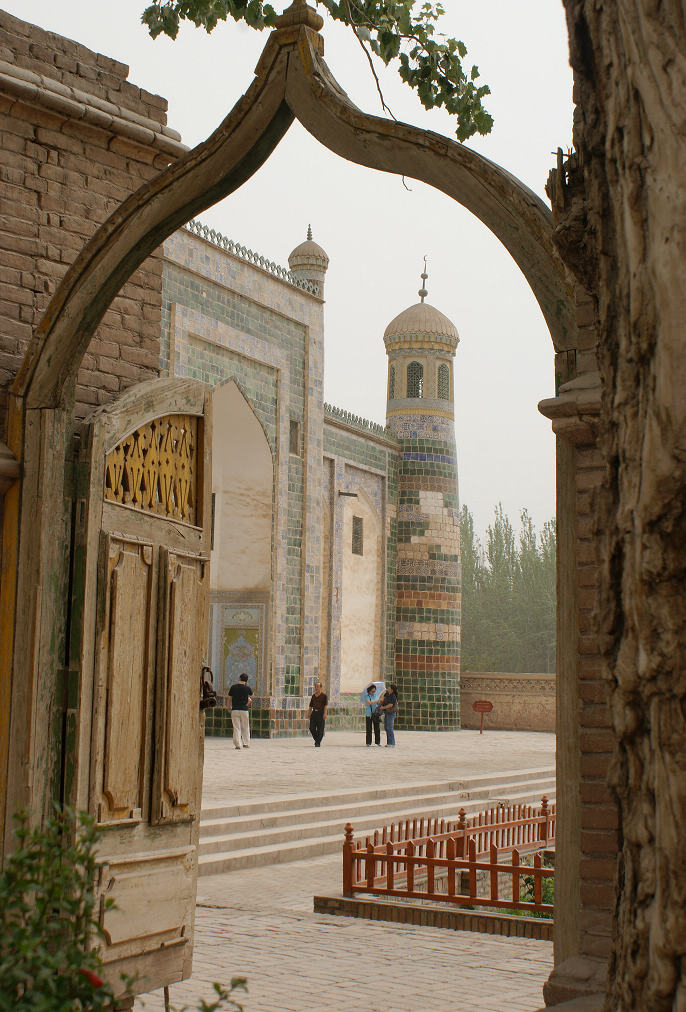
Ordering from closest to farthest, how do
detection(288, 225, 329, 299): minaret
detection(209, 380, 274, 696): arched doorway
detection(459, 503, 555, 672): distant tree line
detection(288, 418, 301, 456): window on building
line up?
detection(209, 380, 274, 696): arched doorway < detection(288, 418, 301, 456): window on building < detection(288, 225, 329, 299): minaret < detection(459, 503, 555, 672): distant tree line

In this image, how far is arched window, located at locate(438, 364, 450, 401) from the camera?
88.2ft

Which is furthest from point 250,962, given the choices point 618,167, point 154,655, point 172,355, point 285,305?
point 285,305

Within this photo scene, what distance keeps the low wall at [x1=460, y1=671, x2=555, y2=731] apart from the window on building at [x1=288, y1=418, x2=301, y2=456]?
10.5 meters

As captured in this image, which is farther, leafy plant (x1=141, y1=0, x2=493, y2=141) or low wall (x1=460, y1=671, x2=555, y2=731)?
low wall (x1=460, y1=671, x2=555, y2=731)

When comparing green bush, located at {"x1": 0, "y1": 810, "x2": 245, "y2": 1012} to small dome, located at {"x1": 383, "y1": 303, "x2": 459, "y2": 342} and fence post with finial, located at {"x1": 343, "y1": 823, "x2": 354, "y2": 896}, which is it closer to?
fence post with finial, located at {"x1": 343, "y1": 823, "x2": 354, "y2": 896}

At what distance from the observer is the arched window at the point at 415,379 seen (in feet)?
87.8

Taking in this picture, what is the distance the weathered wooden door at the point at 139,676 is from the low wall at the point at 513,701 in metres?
24.7

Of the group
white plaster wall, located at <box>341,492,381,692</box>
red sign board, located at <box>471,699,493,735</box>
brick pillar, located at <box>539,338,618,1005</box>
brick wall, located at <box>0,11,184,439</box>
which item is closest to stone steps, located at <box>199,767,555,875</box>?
brick wall, located at <box>0,11,184,439</box>

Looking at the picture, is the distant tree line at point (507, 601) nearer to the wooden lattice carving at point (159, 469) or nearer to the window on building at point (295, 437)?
the window on building at point (295, 437)

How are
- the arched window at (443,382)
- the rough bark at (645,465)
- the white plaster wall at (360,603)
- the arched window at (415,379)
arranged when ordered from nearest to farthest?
the rough bark at (645,465) → the white plaster wall at (360,603) → the arched window at (415,379) → the arched window at (443,382)

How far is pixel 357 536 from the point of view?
2511 centimetres

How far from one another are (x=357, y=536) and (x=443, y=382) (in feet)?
14.8

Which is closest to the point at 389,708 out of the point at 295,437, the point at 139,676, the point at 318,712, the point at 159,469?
the point at 318,712

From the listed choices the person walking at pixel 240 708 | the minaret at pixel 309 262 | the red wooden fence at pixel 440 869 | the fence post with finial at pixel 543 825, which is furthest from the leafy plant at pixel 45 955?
the minaret at pixel 309 262
